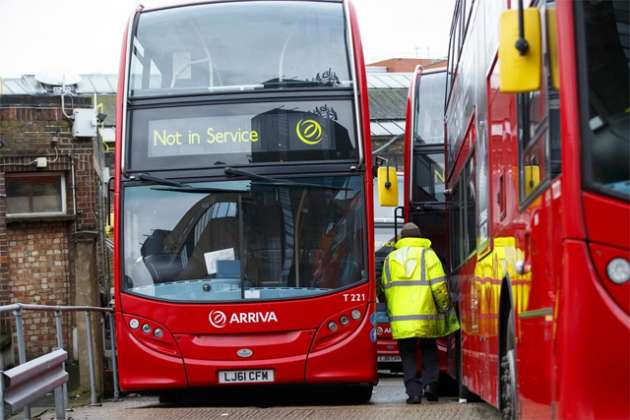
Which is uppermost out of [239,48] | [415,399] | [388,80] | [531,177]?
[388,80]

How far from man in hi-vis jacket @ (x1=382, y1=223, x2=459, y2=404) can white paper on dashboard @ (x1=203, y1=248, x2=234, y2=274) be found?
1653 millimetres

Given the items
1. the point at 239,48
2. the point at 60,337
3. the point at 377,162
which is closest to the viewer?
the point at 60,337

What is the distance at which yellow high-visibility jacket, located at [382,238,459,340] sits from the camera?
40.2 feet

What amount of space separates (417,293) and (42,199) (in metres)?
9.64

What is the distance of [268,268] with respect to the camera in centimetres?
1207

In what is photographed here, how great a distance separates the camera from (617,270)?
5008 mm

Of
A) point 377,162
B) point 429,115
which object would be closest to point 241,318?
point 377,162

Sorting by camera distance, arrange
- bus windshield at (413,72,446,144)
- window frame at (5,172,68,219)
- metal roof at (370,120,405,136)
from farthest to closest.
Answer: metal roof at (370,120,405,136), window frame at (5,172,68,219), bus windshield at (413,72,446,144)

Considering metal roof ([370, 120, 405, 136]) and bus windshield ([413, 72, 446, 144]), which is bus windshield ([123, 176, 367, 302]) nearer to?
bus windshield ([413, 72, 446, 144])

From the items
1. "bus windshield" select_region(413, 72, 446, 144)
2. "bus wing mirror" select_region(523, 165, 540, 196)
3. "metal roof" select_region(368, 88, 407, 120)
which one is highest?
"metal roof" select_region(368, 88, 407, 120)

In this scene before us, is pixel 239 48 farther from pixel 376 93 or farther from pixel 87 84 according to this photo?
pixel 87 84

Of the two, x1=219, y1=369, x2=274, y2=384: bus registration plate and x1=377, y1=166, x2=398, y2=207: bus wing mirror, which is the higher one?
x1=377, y1=166, x2=398, y2=207: bus wing mirror

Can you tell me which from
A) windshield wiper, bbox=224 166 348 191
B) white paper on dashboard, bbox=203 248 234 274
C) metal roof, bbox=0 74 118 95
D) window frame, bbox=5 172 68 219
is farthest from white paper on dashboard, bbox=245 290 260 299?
metal roof, bbox=0 74 118 95

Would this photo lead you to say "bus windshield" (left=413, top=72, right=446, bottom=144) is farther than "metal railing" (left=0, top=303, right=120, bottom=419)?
Yes
